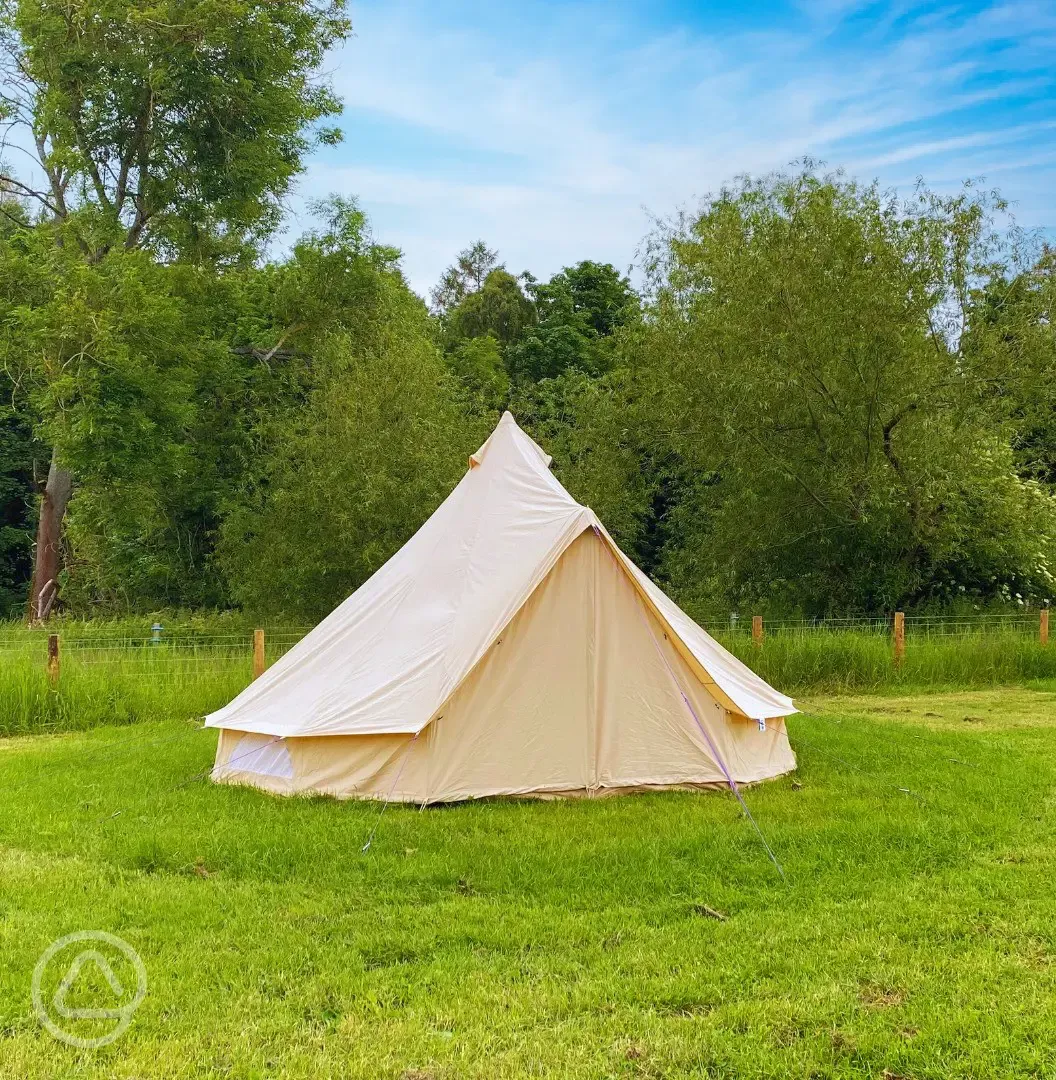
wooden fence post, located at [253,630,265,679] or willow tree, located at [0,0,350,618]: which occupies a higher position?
willow tree, located at [0,0,350,618]

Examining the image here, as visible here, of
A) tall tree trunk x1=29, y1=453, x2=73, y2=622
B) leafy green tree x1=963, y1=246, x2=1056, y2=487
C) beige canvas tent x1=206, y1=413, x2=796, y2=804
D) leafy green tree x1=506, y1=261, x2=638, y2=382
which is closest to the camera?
beige canvas tent x1=206, y1=413, x2=796, y2=804

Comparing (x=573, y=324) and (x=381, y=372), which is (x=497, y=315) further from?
(x=381, y=372)

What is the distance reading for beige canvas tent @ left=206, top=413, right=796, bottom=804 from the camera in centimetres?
631

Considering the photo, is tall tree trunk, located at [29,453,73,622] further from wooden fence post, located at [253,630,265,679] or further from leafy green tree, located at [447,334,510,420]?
wooden fence post, located at [253,630,265,679]

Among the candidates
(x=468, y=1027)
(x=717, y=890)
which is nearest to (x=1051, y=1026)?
(x=717, y=890)

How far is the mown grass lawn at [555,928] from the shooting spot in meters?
3.06

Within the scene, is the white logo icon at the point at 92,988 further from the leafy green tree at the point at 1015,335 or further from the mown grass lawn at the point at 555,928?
the leafy green tree at the point at 1015,335

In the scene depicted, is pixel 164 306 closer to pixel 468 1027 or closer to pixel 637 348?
pixel 637 348

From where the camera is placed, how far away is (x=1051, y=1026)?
3160 mm

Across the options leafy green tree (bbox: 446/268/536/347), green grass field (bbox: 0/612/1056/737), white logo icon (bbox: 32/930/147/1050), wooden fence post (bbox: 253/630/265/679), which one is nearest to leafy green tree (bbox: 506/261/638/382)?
leafy green tree (bbox: 446/268/536/347)

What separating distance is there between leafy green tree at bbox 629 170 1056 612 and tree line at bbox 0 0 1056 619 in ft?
0.16

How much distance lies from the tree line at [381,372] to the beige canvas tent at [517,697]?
8.15 m

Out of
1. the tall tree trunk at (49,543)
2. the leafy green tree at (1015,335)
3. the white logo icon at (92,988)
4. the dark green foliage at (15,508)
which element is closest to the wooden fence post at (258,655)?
the white logo icon at (92,988)

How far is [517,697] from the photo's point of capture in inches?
255
